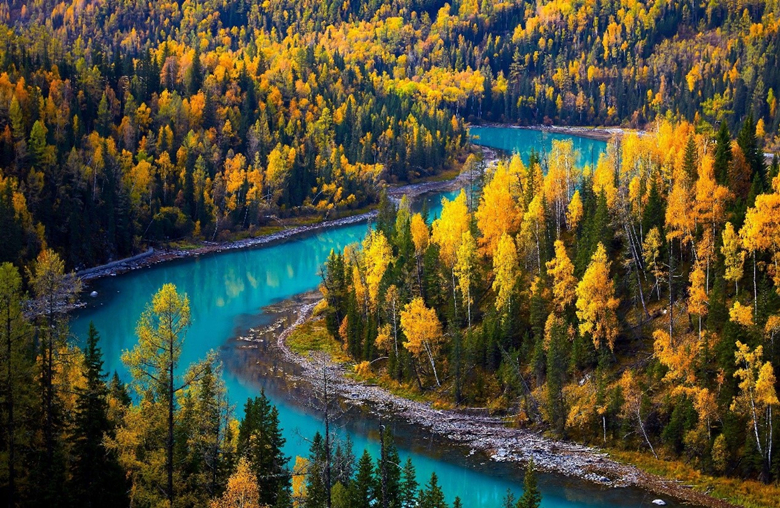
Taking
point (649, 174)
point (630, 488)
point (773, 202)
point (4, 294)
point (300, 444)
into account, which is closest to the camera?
point (4, 294)

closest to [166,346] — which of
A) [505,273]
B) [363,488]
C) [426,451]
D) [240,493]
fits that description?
[240,493]

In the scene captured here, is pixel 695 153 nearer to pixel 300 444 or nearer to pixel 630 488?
pixel 630 488

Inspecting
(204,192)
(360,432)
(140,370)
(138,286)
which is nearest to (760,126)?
(204,192)

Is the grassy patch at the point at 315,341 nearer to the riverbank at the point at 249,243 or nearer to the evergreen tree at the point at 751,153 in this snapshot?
the riverbank at the point at 249,243

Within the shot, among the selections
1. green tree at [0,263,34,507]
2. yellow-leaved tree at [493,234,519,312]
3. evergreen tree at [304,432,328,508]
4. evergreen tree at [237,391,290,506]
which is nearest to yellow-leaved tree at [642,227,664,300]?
yellow-leaved tree at [493,234,519,312]

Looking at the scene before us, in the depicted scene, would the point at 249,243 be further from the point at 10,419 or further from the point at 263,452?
the point at 10,419

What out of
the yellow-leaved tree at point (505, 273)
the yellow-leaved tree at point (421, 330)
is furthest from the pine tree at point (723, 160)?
the yellow-leaved tree at point (421, 330)

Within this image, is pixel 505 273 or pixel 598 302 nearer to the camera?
pixel 598 302
